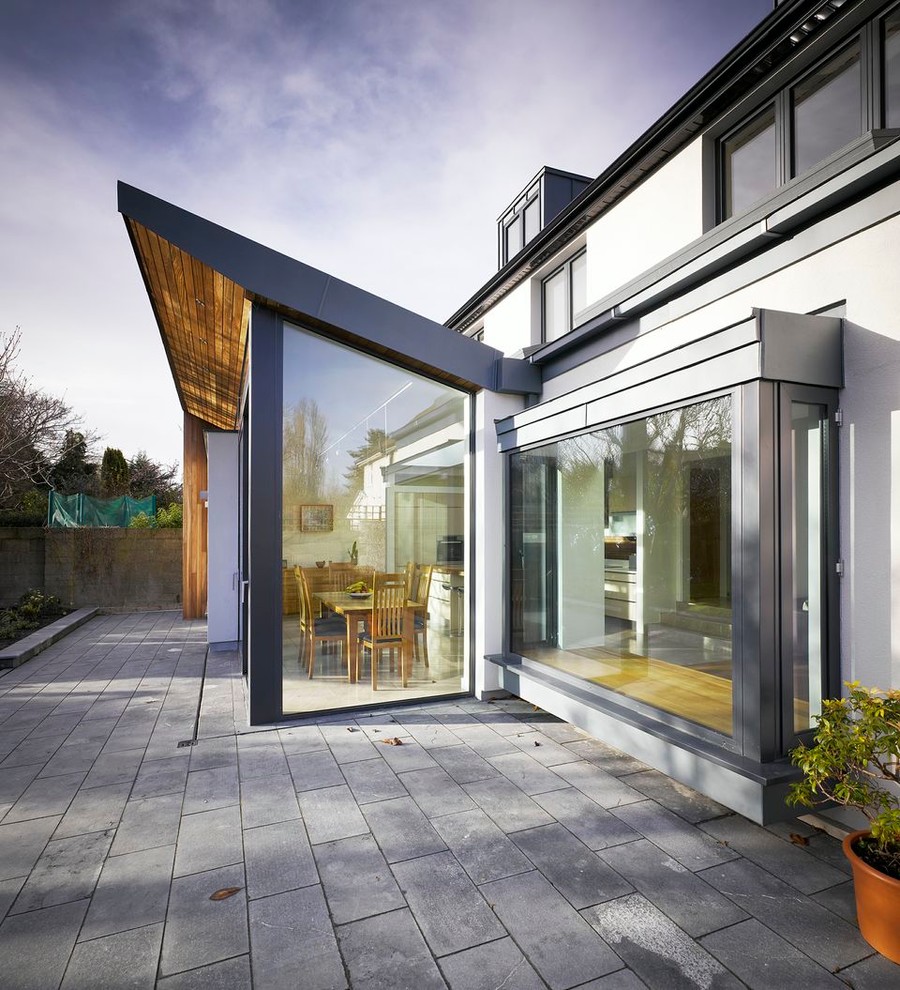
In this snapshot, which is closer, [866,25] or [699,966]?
[699,966]

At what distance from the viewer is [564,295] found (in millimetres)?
7082

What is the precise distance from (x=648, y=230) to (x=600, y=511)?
2.80 meters

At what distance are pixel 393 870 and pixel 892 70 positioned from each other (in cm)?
506

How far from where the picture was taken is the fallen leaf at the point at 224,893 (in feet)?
8.14

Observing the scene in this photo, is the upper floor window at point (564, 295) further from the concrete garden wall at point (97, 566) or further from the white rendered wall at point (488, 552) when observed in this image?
the concrete garden wall at point (97, 566)

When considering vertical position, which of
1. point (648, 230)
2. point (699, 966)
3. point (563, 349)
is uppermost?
point (648, 230)

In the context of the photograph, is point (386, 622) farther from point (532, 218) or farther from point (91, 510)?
point (91, 510)

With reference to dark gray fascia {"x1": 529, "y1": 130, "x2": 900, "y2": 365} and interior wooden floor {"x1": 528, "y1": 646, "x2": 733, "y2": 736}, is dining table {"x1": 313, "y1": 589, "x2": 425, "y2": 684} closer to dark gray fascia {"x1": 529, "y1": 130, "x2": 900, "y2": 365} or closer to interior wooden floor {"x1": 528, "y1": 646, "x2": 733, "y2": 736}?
interior wooden floor {"x1": 528, "y1": 646, "x2": 733, "y2": 736}

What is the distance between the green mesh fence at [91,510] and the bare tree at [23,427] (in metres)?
0.84

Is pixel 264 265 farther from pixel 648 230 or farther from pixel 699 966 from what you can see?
pixel 699 966

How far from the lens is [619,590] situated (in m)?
4.24

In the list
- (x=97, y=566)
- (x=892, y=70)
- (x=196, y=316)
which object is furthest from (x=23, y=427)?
(x=892, y=70)

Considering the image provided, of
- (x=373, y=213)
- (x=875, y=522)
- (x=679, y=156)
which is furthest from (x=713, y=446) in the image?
(x=373, y=213)

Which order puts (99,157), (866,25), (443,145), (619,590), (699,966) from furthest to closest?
(443,145) < (99,157) < (619,590) < (866,25) < (699,966)
